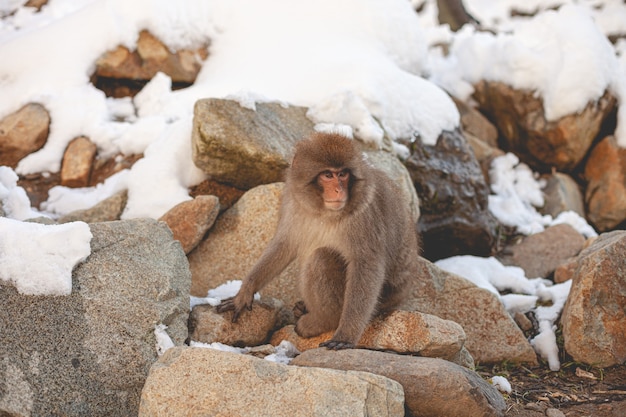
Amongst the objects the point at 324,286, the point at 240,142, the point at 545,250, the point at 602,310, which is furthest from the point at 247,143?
the point at 545,250

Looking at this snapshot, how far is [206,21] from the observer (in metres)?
6.59

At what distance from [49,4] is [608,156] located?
6.91m

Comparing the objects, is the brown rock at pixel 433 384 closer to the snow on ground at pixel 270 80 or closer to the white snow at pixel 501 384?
the white snow at pixel 501 384

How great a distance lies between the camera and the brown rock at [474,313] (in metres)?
4.39

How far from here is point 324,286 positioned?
3770mm

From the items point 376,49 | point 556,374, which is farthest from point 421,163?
point 556,374

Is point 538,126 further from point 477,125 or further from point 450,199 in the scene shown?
point 450,199

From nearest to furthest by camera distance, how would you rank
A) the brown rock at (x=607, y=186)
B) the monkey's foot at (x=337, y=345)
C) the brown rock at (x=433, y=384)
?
the brown rock at (x=433, y=384), the monkey's foot at (x=337, y=345), the brown rock at (x=607, y=186)

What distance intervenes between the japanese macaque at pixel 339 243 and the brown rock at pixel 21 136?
2899 millimetres

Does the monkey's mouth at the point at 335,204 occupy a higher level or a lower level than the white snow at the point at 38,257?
lower

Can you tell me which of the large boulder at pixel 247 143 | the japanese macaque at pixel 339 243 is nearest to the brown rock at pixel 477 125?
the large boulder at pixel 247 143

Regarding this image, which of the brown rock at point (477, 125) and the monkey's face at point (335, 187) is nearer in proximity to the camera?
the monkey's face at point (335, 187)

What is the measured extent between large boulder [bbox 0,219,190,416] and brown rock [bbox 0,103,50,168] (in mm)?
2605

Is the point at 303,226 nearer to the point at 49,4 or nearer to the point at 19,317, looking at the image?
the point at 19,317
